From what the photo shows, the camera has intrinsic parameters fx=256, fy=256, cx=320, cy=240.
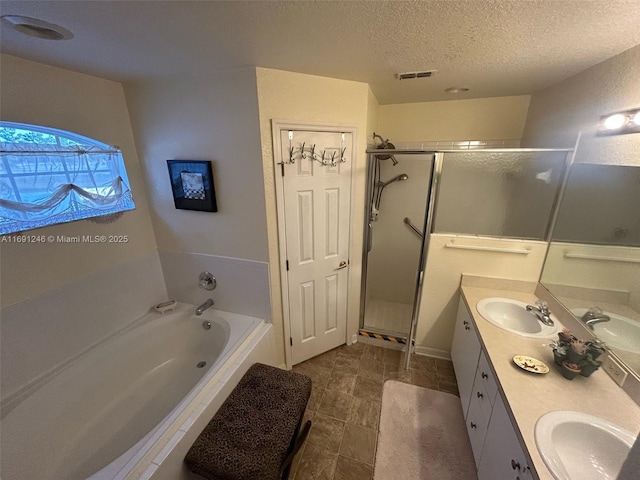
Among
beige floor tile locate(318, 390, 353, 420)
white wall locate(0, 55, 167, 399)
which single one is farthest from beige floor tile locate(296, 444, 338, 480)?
white wall locate(0, 55, 167, 399)

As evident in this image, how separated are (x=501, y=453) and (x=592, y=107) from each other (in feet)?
6.32

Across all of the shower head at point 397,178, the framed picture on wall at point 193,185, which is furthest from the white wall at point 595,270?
the framed picture on wall at point 193,185

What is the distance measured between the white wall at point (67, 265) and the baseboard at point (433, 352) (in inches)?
98.4

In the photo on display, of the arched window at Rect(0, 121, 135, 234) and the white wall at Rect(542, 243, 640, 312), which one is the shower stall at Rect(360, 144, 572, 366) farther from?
the arched window at Rect(0, 121, 135, 234)

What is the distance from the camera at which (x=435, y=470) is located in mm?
1522

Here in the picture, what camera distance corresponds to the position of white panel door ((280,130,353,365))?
1.84 meters

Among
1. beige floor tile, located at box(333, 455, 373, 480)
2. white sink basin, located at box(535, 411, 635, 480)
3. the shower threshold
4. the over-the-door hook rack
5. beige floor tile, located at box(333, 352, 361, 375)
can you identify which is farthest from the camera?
the shower threshold

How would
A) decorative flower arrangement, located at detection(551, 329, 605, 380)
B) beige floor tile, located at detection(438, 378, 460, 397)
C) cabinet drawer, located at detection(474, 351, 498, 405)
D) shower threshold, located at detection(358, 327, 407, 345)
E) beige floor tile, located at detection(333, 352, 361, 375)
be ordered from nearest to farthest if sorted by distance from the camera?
decorative flower arrangement, located at detection(551, 329, 605, 380) < cabinet drawer, located at detection(474, 351, 498, 405) < beige floor tile, located at detection(438, 378, 460, 397) < beige floor tile, located at detection(333, 352, 361, 375) < shower threshold, located at detection(358, 327, 407, 345)

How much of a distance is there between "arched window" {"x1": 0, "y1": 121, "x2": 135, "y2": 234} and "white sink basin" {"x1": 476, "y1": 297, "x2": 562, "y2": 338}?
109 inches

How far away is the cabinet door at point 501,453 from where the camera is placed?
38.7 inches

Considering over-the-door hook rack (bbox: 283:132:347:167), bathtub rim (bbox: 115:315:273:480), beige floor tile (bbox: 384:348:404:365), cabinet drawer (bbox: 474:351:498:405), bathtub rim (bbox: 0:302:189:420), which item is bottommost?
beige floor tile (bbox: 384:348:404:365)

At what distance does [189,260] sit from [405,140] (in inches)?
92.6

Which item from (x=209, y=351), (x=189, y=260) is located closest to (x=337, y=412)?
(x=209, y=351)

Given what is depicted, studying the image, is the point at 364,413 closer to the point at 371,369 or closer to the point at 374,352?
the point at 371,369
